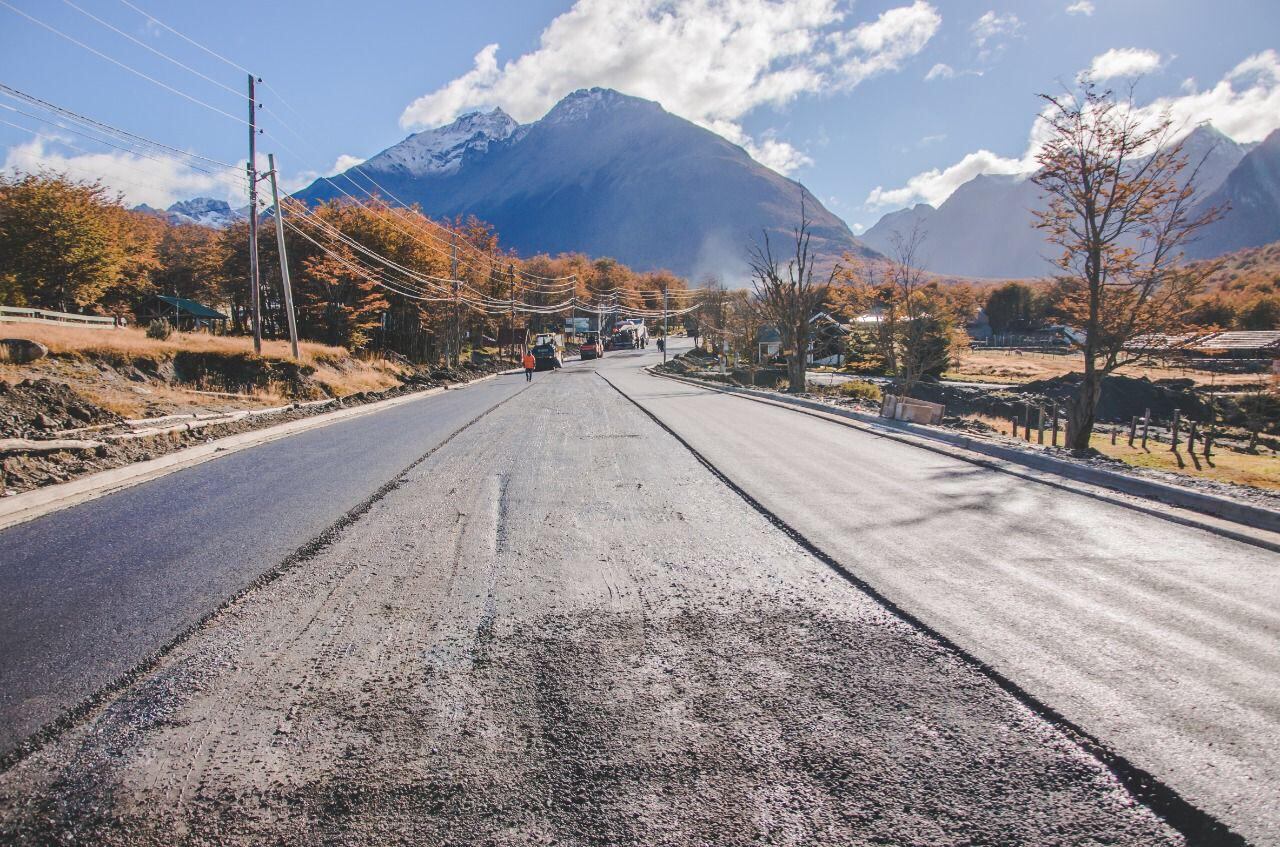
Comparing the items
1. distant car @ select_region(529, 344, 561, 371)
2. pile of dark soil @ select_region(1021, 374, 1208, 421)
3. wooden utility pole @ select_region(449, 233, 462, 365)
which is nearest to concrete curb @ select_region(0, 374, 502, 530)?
wooden utility pole @ select_region(449, 233, 462, 365)

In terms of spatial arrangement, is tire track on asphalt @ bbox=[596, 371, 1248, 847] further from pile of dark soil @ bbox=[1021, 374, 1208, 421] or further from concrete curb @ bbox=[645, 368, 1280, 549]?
pile of dark soil @ bbox=[1021, 374, 1208, 421]

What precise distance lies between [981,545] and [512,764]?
4.48 metres

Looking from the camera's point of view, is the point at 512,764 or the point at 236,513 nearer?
the point at 512,764

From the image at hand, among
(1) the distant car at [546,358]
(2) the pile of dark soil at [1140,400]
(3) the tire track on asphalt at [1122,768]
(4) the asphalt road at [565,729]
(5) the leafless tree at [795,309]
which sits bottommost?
(2) the pile of dark soil at [1140,400]

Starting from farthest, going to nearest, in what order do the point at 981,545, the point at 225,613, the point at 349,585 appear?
the point at 981,545, the point at 349,585, the point at 225,613

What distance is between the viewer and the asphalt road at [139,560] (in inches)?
130

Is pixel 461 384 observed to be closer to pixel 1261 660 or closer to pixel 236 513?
pixel 236 513

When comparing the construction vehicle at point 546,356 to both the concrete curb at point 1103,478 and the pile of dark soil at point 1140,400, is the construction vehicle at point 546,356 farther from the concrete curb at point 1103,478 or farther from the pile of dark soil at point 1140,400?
the concrete curb at point 1103,478

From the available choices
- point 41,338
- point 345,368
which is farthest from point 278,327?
point 41,338

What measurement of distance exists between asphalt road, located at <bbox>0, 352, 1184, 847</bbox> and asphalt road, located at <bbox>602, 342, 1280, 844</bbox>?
38 centimetres

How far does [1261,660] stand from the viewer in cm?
328

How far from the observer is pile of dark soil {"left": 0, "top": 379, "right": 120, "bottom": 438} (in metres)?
10.5

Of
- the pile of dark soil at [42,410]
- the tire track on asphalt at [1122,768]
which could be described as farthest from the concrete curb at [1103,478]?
the pile of dark soil at [42,410]

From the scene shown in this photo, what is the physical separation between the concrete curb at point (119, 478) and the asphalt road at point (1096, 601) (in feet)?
26.4
